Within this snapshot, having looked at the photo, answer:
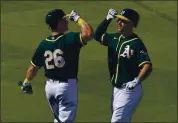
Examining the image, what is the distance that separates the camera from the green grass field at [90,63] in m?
12.0

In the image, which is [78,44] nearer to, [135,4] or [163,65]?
[163,65]

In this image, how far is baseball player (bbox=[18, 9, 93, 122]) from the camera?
773 cm

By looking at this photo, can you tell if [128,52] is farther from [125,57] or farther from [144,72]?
[144,72]

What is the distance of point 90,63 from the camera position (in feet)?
48.9

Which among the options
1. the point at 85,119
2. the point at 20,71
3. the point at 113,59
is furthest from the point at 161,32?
the point at 113,59

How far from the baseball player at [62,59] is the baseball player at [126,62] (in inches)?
21.5

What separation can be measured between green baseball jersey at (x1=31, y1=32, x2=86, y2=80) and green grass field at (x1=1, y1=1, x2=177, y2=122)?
12.5 ft

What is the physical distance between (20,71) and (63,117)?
6.57 m

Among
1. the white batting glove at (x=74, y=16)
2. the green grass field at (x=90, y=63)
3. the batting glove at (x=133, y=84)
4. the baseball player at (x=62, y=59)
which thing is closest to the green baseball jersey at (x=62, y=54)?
the baseball player at (x=62, y=59)

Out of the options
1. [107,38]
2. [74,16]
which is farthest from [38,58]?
[107,38]

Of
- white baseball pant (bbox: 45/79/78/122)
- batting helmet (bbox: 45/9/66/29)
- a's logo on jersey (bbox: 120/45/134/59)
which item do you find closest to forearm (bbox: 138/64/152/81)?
a's logo on jersey (bbox: 120/45/134/59)

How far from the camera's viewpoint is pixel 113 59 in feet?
26.4

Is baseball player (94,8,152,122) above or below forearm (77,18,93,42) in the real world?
below

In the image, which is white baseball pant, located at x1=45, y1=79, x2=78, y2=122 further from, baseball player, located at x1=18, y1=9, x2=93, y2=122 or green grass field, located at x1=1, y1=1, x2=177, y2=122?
green grass field, located at x1=1, y1=1, x2=177, y2=122
